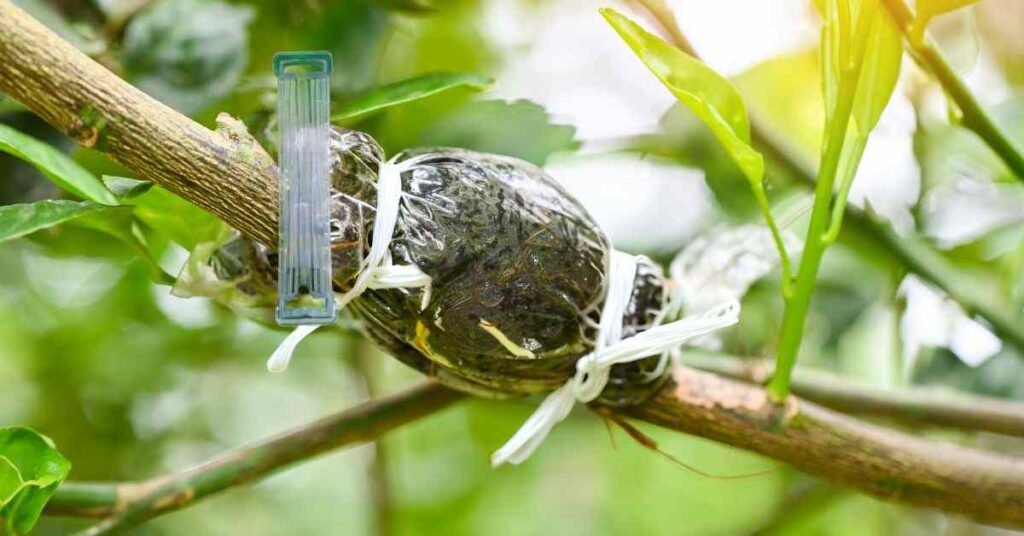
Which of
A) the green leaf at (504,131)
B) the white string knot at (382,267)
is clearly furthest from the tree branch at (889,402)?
the white string knot at (382,267)

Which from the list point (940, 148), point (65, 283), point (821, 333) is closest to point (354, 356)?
point (65, 283)

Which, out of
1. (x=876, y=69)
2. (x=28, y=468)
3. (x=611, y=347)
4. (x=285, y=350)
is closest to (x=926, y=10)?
(x=876, y=69)

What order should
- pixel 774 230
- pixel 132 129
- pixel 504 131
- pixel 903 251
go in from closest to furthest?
pixel 132 129, pixel 774 230, pixel 504 131, pixel 903 251

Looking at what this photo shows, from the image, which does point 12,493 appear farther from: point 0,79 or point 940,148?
point 940,148

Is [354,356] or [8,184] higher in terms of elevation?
[8,184]

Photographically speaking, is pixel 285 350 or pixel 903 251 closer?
pixel 285 350

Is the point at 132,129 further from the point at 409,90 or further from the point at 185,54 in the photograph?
the point at 185,54
